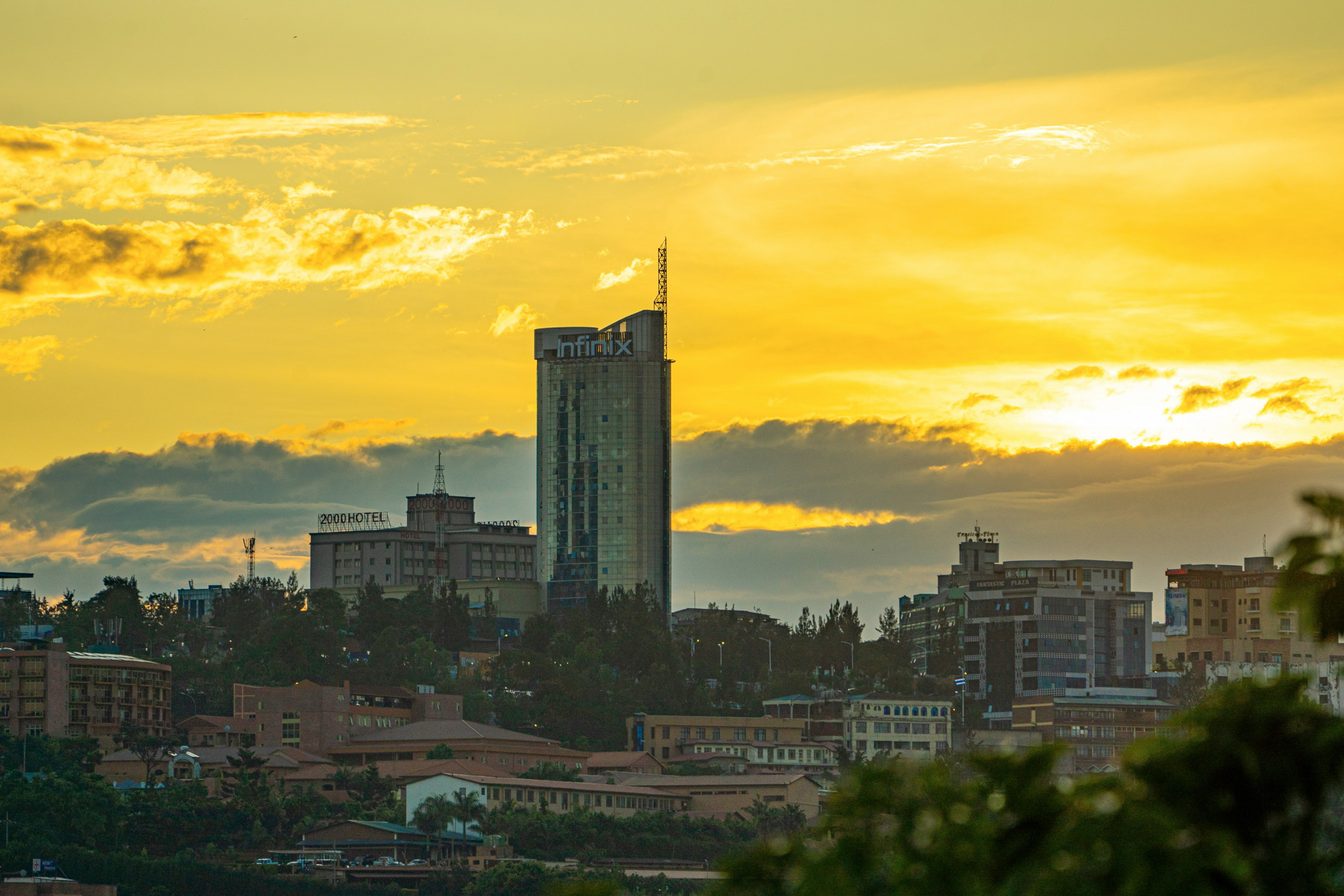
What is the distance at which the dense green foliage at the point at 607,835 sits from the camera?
173500 millimetres

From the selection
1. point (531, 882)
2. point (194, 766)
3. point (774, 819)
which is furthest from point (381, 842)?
point (774, 819)

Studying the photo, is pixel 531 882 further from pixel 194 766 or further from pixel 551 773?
pixel 194 766

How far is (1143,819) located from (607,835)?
159m

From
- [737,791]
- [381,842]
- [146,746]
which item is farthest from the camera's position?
[737,791]

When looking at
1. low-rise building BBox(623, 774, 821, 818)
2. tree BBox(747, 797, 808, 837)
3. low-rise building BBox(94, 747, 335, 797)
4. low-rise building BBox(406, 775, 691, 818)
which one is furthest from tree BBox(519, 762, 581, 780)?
low-rise building BBox(94, 747, 335, 797)

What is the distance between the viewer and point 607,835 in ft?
580

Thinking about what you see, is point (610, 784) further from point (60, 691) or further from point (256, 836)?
point (60, 691)

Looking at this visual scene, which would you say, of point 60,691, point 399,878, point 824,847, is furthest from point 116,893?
point 824,847

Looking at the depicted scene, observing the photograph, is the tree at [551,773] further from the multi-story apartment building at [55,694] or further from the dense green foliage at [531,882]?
the multi-story apartment building at [55,694]

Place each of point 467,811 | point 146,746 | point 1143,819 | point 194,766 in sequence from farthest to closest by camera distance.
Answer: point 194,766
point 146,746
point 467,811
point 1143,819

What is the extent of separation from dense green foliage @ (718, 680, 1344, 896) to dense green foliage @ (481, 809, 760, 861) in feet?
499

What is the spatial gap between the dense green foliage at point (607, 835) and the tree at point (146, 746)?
31.8 meters

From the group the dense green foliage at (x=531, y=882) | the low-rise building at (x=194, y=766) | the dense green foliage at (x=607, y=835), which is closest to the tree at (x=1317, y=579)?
the dense green foliage at (x=531, y=882)

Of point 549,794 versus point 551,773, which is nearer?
point 549,794
